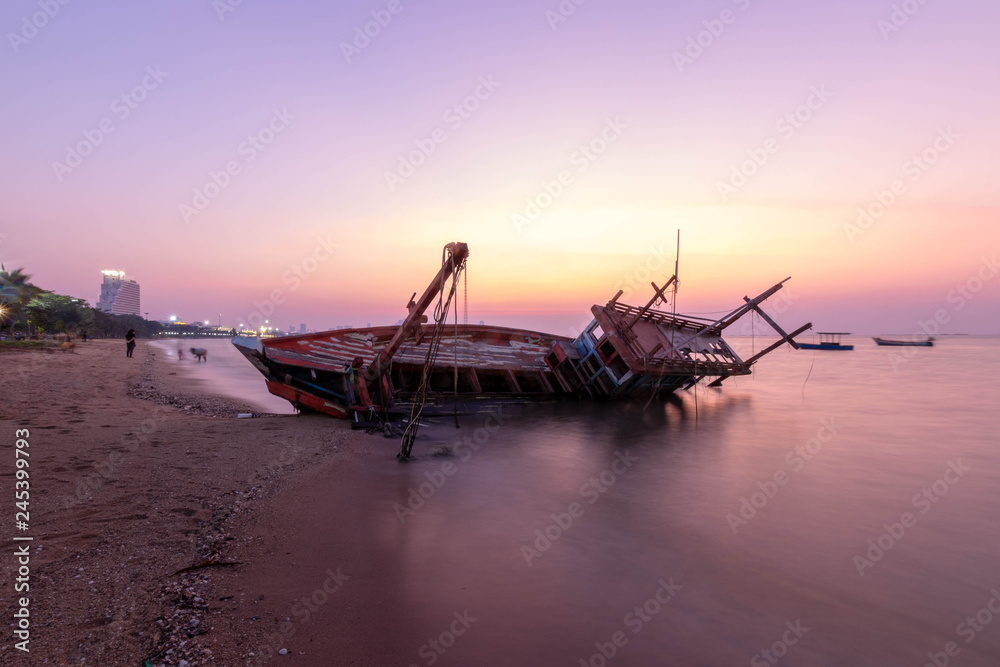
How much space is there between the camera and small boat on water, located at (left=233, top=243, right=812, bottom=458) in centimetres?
1717

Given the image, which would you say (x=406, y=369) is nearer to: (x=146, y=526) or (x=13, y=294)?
(x=146, y=526)

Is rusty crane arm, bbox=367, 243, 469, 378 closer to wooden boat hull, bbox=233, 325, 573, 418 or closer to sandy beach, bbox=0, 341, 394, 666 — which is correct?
wooden boat hull, bbox=233, 325, 573, 418

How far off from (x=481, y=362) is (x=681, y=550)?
52.4 ft

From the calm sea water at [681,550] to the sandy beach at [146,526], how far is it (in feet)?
4.25

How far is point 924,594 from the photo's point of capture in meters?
7.21

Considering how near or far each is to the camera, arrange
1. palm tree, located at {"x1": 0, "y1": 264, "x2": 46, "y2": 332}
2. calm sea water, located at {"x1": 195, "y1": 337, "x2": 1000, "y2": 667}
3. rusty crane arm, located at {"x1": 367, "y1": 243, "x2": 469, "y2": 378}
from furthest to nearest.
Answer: palm tree, located at {"x1": 0, "y1": 264, "x2": 46, "y2": 332} → rusty crane arm, located at {"x1": 367, "y1": 243, "x2": 469, "y2": 378} → calm sea water, located at {"x1": 195, "y1": 337, "x2": 1000, "y2": 667}

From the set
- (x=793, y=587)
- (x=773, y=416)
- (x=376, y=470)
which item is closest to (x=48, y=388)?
(x=376, y=470)

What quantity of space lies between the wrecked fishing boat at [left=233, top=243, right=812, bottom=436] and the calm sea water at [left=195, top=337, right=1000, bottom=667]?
334 cm

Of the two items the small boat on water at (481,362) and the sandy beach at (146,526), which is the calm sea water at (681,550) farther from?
the small boat on water at (481,362)

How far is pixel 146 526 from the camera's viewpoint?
22.6 ft

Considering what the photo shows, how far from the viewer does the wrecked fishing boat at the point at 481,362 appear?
56.3 feet

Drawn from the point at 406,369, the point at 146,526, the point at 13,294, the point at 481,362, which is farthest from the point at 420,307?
the point at 13,294

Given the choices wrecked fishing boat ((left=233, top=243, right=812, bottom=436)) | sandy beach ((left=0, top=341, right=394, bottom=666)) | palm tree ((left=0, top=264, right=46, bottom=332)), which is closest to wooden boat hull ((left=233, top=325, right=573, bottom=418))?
wrecked fishing boat ((left=233, top=243, right=812, bottom=436))

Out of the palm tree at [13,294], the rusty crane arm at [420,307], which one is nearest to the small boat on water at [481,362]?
the rusty crane arm at [420,307]
